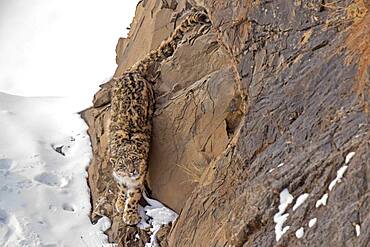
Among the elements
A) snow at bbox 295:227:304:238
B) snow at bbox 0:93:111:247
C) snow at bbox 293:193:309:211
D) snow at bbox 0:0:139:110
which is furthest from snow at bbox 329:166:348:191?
snow at bbox 0:0:139:110

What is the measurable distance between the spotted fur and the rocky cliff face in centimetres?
18

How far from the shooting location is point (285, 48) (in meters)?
6.42

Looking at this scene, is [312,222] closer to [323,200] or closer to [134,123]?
[323,200]

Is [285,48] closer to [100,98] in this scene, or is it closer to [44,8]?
[100,98]

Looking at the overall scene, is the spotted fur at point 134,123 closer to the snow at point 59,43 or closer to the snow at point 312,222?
the snow at point 312,222

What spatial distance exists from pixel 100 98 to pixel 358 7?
5014mm

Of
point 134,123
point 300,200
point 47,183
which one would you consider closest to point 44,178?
point 47,183

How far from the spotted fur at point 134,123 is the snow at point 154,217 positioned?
11 centimetres

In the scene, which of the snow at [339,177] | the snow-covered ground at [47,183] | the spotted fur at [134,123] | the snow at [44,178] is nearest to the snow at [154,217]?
the snow-covered ground at [47,183]

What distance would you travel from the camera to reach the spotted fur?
27.3ft

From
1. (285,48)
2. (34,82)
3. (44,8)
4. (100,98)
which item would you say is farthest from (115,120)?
(44,8)

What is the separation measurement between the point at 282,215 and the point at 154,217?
2.88 meters

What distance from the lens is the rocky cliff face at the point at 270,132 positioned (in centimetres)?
525

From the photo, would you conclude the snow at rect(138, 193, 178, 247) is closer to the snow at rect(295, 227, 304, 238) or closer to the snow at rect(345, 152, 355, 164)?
the snow at rect(295, 227, 304, 238)
